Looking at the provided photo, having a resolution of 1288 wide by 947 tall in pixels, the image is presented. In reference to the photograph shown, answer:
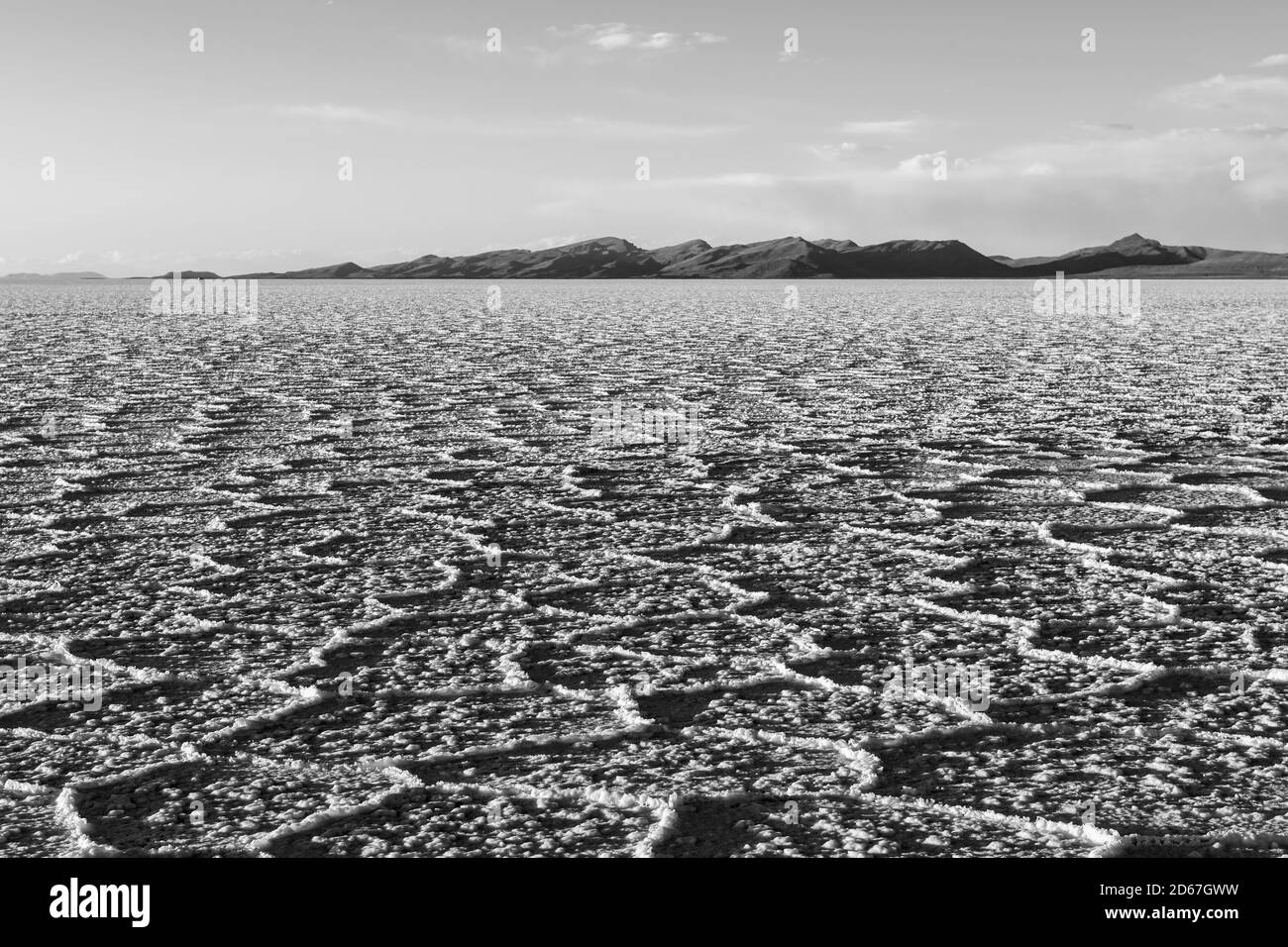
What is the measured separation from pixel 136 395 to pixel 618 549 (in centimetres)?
506

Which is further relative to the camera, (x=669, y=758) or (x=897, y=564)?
(x=897, y=564)

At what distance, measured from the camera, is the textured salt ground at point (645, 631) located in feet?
6.44

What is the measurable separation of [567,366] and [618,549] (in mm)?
6508

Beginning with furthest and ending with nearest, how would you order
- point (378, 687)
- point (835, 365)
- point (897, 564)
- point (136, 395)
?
1. point (835, 365)
2. point (136, 395)
3. point (897, 564)
4. point (378, 687)

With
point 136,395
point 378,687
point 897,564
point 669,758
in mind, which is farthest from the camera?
point 136,395

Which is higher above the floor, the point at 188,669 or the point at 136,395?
the point at 136,395

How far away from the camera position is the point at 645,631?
2.92m

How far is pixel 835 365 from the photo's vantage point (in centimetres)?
1008

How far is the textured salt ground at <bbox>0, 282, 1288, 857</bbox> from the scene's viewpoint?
6.44ft

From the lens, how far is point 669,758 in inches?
85.6
